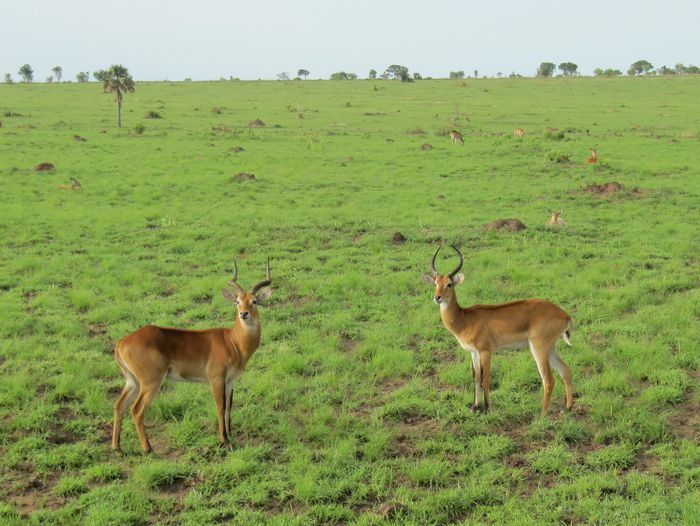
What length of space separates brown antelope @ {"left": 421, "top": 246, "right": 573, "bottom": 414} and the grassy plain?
0.44 m

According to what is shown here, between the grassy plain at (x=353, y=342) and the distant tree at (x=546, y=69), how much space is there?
7614 cm

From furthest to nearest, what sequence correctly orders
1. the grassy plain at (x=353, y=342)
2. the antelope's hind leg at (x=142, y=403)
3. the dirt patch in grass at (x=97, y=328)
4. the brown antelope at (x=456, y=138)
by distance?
the brown antelope at (x=456, y=138) < the dirt patch in grass at (x=97, y=328) < the antelope's hind leg at (x=142, y=403) < the grassy plain at (x=353, y=342)

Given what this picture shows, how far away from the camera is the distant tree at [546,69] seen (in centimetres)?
9944

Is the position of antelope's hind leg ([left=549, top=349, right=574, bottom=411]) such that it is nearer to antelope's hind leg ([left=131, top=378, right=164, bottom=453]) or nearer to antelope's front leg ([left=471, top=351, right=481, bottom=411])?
antelope's front leg ([left=471, top=351, right=481, bottom=411])

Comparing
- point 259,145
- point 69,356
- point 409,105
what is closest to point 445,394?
point 69,356

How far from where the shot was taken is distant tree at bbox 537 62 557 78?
99.4 metres

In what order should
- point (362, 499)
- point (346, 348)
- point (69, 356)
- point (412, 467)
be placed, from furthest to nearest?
point (346, 348) → point (69, 356) → point (412, 467) → point (362, 499)

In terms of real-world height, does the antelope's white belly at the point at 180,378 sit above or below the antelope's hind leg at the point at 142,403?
above

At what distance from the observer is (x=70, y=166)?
27094mm

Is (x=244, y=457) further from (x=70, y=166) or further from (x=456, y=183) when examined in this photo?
(x=70, y=166)

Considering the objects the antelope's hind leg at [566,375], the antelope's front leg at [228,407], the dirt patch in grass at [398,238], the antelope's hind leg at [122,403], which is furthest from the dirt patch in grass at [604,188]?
the antelope's hind leg at [122,403]

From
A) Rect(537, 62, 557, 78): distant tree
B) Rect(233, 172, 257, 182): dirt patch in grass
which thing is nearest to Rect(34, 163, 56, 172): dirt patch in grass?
Rect(233, 172, 257, 182): dirt patch in grass

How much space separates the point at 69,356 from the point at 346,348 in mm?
3830

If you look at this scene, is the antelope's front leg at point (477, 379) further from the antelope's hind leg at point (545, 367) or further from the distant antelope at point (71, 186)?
the distant antelope at point (71, 186)
